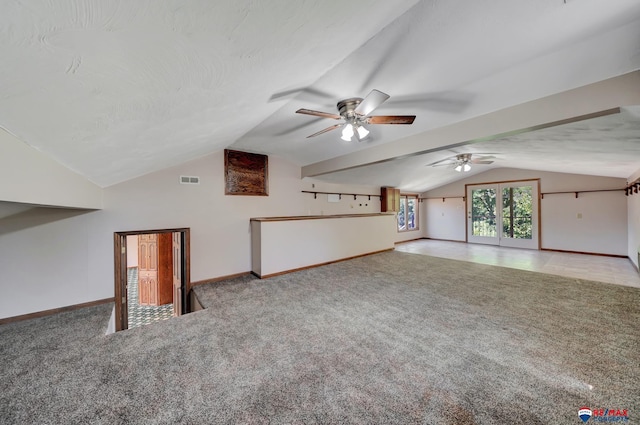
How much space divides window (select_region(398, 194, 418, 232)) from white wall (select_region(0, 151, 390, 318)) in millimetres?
5598

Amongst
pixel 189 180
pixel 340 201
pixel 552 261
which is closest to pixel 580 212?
pixel 552 261

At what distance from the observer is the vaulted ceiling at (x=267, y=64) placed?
0.83 m

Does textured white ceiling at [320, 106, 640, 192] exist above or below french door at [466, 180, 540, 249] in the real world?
above

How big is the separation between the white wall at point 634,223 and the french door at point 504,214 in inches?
65.1

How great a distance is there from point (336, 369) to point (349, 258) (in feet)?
12.8

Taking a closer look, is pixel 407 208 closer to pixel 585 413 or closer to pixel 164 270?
pixel 585 413

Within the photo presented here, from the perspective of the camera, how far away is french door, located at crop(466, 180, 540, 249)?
22.6ft

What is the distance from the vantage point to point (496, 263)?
527 cm

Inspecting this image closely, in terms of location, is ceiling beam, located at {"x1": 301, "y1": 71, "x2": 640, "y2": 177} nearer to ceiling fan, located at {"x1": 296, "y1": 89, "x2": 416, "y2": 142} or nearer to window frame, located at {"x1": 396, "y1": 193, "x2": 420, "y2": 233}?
ceiling fan, located at {"x1": 296, "y1": 89, "x2": 416, "y2": 142}

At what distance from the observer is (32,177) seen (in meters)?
1.51

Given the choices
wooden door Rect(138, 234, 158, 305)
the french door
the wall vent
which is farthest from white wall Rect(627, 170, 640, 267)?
wooden door Rect(138, 234, 158, 305)

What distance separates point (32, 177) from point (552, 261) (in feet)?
28.1

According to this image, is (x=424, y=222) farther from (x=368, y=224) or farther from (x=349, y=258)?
(x=349, y=258)

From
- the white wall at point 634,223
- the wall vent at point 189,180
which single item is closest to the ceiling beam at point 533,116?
the wall vent at point 189,180
